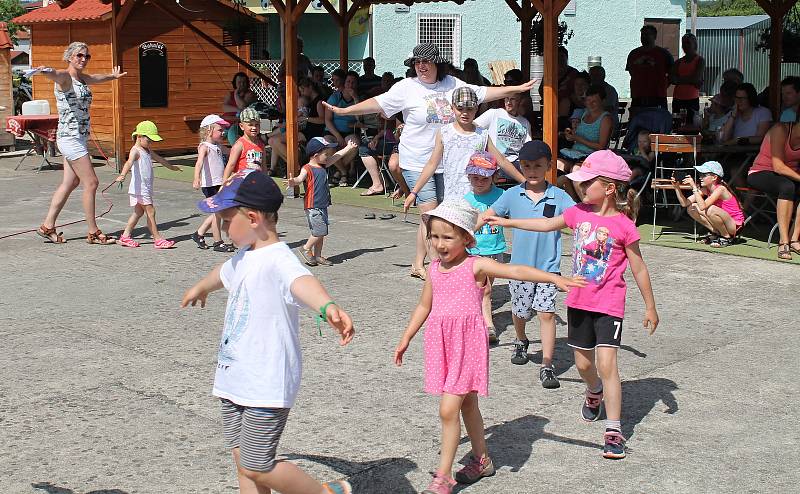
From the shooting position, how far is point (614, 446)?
5.18 metres

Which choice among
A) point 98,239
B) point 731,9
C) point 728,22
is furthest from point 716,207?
point 731,9

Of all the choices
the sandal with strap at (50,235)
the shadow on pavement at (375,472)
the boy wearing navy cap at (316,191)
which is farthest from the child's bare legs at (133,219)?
the shadow on pavement at (375,472)

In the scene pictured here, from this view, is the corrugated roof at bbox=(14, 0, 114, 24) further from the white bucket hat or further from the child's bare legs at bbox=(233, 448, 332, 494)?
the child's bare legs at bbox=(233, 448, 332, 494)

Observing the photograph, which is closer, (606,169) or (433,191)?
(606,169)

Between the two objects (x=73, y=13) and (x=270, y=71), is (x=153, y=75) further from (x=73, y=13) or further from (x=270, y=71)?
(x=270, y=71)

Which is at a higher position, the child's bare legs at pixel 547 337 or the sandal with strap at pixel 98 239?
the sandal with strap at pixel 98 239

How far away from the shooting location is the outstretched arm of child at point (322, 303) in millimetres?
3918

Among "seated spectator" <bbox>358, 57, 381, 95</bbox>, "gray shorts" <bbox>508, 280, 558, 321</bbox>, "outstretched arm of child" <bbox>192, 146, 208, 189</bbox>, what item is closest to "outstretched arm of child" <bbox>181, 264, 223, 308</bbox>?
"gray shorts" <bbox>508, 280, 558, 321</bbox>

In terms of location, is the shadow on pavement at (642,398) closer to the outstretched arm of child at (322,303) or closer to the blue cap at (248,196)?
the outstretched arm of child at (322,303)

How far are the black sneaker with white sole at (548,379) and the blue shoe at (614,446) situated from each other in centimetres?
106

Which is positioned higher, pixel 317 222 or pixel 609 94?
pixel 609 94

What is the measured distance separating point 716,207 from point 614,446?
6.02 m

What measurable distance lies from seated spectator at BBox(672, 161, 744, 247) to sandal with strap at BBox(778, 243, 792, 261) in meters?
0.66

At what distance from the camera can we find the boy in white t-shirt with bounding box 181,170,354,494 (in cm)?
408
